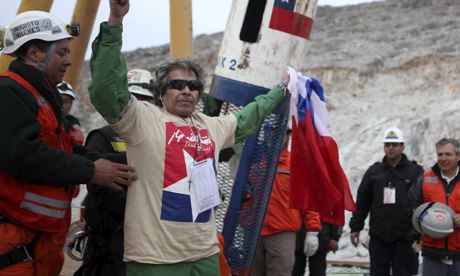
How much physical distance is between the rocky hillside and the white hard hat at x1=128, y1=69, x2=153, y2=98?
13.2 meters

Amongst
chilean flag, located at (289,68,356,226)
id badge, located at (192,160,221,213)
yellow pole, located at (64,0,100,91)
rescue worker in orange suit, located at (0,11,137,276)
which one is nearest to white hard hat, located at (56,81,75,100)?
yellow pole, located at (64,0,100,91)

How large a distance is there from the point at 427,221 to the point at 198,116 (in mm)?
3766

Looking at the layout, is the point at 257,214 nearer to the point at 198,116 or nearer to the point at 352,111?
the point at 198,116

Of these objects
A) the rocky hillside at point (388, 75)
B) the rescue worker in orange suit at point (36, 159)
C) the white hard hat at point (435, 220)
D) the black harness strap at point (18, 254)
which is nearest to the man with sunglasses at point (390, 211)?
the white hard hat at point (435, 220)

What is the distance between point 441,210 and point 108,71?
15.4 ft

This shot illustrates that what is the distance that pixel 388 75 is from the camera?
2269 centimetres

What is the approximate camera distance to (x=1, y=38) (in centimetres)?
452

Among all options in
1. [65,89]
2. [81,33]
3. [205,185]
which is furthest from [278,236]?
[205,185]

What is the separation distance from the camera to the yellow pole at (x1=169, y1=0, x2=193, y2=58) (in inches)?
345

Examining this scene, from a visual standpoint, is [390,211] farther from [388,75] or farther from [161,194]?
[388,75]

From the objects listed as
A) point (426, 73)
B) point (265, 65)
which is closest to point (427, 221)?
point (265, 65)

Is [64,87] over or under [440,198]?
over

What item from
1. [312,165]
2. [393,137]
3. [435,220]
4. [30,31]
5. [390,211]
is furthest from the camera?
[393,137]

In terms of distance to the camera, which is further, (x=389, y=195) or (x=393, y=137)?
(x=393, y=137)
